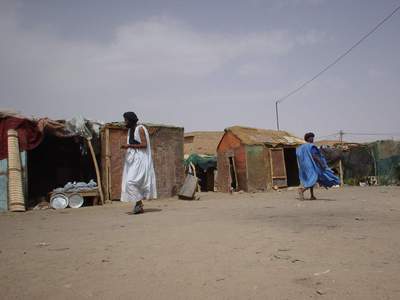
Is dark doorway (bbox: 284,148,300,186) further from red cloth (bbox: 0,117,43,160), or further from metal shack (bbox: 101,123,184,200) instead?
red cloth (bbox: 0,117,43,160)

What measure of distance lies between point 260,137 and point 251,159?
5.10 ft

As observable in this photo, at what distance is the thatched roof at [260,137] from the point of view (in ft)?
54.5

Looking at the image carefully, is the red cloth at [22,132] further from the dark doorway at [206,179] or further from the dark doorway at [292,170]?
the dark doorway at [292,170]

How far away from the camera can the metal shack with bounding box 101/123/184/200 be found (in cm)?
1114

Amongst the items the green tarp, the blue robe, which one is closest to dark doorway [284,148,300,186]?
the green tarp

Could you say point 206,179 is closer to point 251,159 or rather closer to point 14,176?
point 251,159

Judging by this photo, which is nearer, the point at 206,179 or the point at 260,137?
the point at 260,137

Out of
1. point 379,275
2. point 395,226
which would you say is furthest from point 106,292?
point 395,226

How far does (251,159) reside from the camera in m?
16.3

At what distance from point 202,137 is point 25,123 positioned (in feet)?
106

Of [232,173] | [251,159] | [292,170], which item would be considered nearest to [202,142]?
[292,170]

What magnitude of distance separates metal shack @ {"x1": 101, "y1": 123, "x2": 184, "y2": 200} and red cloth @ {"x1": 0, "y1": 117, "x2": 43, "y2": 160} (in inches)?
83.5

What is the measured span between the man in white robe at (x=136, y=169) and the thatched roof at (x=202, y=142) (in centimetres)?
2786

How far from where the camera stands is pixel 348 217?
5.07 meters
